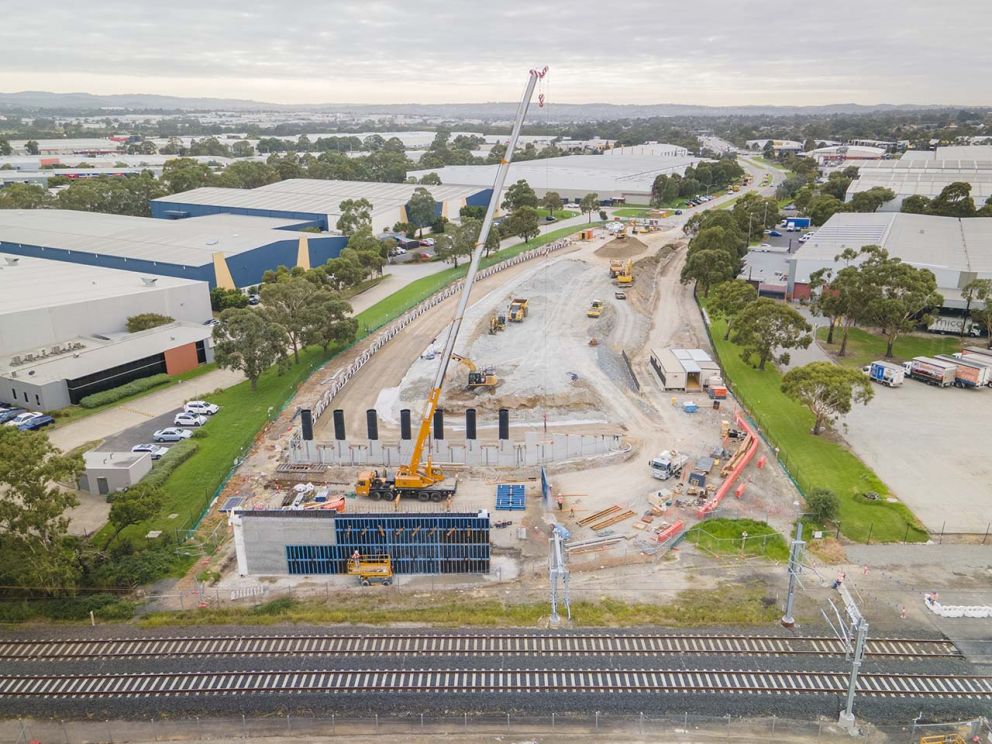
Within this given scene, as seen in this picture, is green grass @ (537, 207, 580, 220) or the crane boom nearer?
the crane boom

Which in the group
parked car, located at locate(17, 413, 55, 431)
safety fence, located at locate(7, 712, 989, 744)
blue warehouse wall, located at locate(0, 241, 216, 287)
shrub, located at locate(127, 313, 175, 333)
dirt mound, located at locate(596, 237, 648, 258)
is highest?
blue warehouse wall, located at locate(0, 241, 216, 287)

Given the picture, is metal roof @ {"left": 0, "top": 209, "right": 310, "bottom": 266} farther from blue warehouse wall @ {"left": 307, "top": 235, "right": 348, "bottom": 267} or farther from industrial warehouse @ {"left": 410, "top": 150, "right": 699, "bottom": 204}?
industrial warehouse @ {"left": 410, "top": 150, "right": 699, "bottom": 204}

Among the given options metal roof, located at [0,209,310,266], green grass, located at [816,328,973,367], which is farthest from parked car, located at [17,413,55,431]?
green grass, located at [816,328,973,367]

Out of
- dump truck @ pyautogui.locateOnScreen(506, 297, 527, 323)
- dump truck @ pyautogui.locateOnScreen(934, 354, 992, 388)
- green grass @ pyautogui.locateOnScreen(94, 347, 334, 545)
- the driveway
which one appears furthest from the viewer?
dump truck @ pyautogui.locateOnScreen(506, 297, 527, 323)

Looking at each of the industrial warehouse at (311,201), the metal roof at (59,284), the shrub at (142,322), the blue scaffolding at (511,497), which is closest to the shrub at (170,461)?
the blue scaffolding at (511,497)

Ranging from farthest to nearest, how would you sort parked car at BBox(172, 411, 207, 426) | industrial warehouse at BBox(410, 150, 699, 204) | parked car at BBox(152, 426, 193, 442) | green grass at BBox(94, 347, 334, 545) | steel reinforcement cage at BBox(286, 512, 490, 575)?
industrial warehouse at BBox(410, 150, 699, 204), parked car at BBox(172, 411, 207, 426), parked car at BBox(152, 426, 193, 442), green grass at BBox(94, 347, 334, 545), steel reinforcement cage at BBox(286, 512, 490, 575)

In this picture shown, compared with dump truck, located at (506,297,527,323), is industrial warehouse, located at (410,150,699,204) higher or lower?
higher

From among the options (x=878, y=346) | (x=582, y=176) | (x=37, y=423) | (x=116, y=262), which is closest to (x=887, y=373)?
(x=878, y=346)

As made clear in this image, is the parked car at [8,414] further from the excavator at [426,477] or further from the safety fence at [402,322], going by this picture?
the excavator at [426,477]
